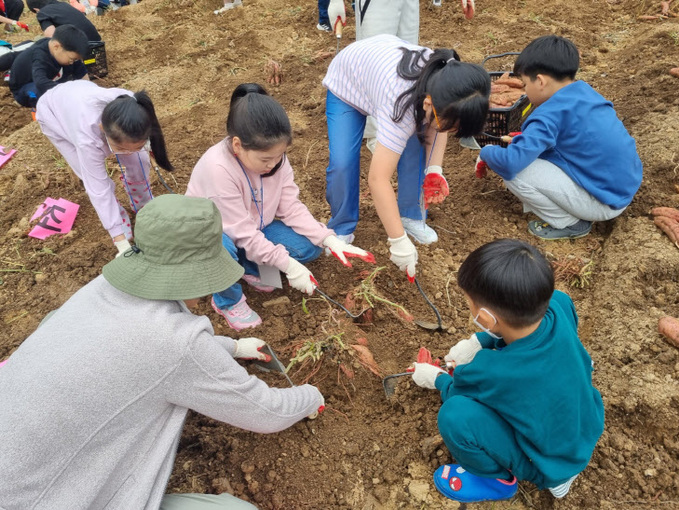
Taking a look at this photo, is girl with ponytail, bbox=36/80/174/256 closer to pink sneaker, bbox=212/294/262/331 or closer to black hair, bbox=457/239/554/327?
pink sneaker, bbox=212/294/262/331

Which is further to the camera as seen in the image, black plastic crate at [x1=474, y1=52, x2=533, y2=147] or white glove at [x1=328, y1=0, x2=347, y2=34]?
white glove at [x1=328, y1=0, x2=347, y2=34]

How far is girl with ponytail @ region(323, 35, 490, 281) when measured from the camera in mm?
2010

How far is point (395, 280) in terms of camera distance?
2.79 metres

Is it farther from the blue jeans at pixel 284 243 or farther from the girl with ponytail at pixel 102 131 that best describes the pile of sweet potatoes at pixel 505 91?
the girl with ponytail at pixel 102 131

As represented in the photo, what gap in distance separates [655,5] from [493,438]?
5.99m

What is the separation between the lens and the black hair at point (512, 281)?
1443 mm

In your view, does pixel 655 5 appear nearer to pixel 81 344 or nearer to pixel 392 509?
pixel 392 509

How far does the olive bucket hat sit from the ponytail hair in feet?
2.20

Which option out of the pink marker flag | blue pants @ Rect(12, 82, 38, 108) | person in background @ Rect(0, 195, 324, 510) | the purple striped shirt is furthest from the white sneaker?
blue pants @ Rect(12, 82, 38, 108)

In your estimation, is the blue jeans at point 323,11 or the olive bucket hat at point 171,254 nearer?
the olive bucket hat at point 171,254

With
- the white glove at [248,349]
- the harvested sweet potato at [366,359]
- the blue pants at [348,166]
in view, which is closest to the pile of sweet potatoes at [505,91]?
the blue pants at [348,166]

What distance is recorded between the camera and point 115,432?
1371 mm

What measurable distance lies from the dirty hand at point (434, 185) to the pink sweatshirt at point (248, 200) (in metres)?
0.67

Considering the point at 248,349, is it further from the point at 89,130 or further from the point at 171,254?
the point at 89,130
